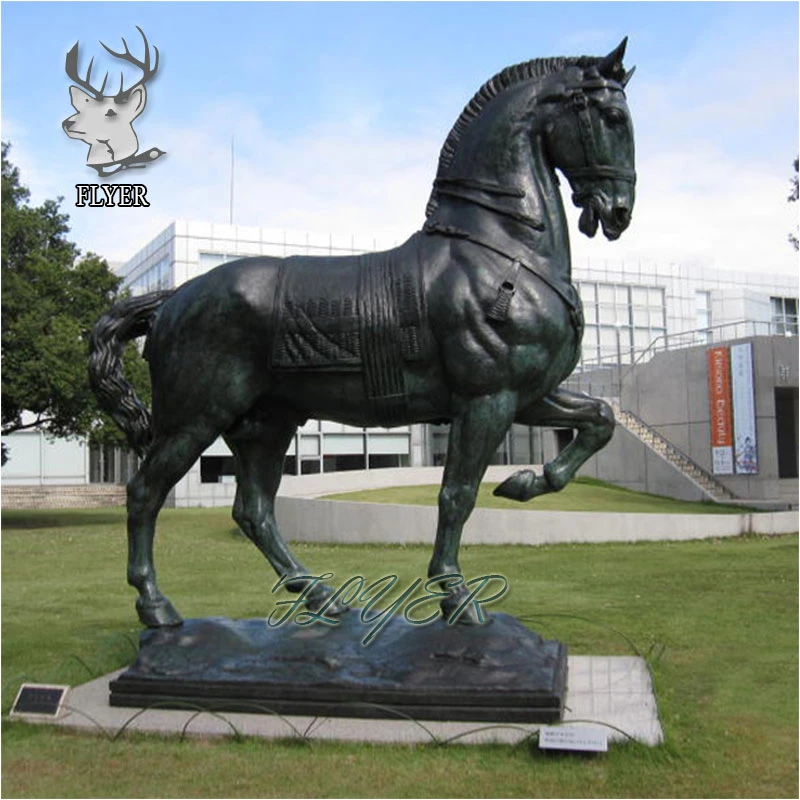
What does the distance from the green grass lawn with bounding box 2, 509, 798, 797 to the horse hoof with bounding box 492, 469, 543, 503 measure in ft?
4.63

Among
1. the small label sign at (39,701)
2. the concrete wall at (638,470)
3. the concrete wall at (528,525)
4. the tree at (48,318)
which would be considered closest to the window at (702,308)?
the concrete wall at (638,470)

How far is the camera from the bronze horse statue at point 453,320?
192 inches

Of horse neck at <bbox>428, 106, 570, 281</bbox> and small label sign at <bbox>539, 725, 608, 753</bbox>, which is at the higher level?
horse neck at <bbox>428, 106, 570, 281</bbox>

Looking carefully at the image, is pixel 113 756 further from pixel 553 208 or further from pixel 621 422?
pixel 621 422

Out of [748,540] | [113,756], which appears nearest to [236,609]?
[113,756]

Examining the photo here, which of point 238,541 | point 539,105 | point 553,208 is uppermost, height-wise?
point 539,105

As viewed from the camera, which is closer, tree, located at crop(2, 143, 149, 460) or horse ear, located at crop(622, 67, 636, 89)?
horse ear, located at crop(622, 67, 636, 89)

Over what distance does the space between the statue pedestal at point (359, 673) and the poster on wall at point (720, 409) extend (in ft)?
65.4

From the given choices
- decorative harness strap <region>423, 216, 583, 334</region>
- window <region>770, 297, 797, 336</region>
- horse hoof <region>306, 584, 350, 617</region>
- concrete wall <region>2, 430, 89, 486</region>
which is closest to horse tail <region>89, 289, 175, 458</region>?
horse hoof <region>306, 584, 350, 617</region>

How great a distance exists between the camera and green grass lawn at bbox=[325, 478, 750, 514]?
64.0ft

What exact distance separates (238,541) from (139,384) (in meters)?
7.03

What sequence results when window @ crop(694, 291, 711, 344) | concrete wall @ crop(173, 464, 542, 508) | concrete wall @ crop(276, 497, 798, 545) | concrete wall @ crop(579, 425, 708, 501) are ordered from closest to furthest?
1. concrete wall @ crop(276, 497, 798, 545)
2. concrete wall @ crop(579, 425, 708, 501)
3. concrete wall @ crop(173, 464, 542, 508)
4. window @ crop(694, 291, 711, 344)

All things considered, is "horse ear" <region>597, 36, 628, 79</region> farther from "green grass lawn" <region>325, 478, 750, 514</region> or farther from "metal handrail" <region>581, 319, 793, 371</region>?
"metal handrail" <region>581, 319, 793, 371</region>

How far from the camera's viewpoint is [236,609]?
369 inches
